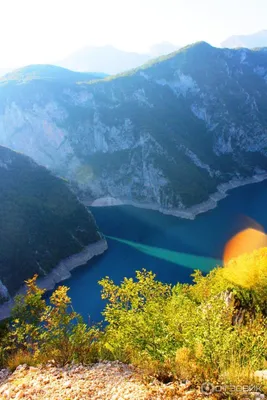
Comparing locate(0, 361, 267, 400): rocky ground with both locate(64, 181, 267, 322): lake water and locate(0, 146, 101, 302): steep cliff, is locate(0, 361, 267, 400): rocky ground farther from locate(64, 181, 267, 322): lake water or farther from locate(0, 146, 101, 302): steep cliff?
locate(0, 146, 101, 302): steep cliff

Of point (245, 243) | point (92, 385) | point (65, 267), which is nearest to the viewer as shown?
point (92, 385)

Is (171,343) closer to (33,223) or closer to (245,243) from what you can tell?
(245,243)

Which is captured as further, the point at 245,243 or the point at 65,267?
the point at 245,243

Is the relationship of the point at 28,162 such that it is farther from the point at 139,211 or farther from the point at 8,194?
the point at 139,211

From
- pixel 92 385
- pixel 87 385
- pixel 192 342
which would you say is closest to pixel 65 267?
pixel 192 342

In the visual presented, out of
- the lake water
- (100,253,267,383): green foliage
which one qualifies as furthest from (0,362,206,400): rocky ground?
the lake water

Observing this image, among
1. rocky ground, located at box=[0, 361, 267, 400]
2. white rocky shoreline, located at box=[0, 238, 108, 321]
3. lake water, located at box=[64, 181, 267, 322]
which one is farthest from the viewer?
lake water, located at box=[64, 181, 267, 322]

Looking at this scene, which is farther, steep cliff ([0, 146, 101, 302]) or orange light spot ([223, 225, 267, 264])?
orange light spot ([223, 225, 267, 264])
